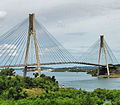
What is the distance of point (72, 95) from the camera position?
3056 cm

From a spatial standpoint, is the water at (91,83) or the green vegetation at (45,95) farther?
the water at (91,83)

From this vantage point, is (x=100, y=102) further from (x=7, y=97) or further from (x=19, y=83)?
(x=19, y=83)

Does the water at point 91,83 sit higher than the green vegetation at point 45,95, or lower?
lower

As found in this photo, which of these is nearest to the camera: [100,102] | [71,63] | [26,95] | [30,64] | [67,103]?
[67,103]

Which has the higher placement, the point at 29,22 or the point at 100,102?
the point at 29,22

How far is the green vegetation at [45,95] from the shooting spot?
25231mm

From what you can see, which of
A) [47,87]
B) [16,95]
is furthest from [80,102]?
[47,87]

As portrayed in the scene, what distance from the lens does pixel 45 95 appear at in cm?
2988

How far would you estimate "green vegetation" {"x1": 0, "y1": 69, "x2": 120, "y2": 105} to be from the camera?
82.8 ft

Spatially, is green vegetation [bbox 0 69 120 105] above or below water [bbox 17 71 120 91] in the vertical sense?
above

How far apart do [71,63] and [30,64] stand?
44.4 feet

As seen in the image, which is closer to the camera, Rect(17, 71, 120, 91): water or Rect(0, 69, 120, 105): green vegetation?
Rect(0, 69, 120, 105): green vegetation

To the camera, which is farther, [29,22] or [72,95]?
[29,22]

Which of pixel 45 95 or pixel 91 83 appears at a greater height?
pixel 45 95
